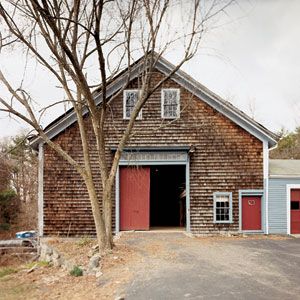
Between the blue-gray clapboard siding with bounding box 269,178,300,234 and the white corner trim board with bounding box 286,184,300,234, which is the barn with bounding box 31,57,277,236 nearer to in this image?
the blue-gray clapboard siding with bounding box 269,178,300,234

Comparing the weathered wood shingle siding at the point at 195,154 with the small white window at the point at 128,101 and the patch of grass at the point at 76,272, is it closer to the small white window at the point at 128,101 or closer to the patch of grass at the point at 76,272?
the small white window at the point at 128,101

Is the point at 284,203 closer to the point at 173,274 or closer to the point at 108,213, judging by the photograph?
the point at 108,213

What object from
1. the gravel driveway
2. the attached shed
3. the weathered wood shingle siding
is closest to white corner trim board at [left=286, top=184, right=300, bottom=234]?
the attached shed

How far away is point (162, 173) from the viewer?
81.6ft

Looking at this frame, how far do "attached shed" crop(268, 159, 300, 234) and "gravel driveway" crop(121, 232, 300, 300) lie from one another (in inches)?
112

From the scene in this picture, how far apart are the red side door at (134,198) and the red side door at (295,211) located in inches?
254

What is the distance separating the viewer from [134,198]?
17828 millimetres

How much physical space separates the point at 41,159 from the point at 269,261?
34.3ft

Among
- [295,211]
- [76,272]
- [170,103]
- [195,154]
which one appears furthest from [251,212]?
[76,272]

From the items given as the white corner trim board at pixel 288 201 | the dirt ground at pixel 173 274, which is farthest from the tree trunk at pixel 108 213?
the white corner trim board at pixel 288 201

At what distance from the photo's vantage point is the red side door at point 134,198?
17.7 meters

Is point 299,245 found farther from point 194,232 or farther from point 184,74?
point 184,74

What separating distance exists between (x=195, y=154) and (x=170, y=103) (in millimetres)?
2510

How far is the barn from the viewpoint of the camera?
1725 centimetres
